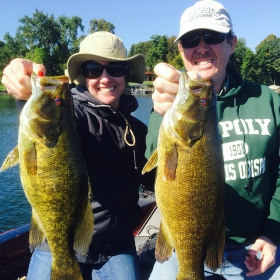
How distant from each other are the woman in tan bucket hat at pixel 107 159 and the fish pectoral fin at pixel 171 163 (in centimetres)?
95

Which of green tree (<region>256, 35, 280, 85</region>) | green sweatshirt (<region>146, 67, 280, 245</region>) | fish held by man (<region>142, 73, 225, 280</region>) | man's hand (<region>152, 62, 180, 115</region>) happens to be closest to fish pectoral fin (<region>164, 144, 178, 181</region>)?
fish held by man (<region>142, 73, 225, 280</region>)

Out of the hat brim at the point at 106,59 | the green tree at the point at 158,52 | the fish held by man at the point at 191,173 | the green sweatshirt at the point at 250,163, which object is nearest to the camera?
the fish held by man at the point at 191,173

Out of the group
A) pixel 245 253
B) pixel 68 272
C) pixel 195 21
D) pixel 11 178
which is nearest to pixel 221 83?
pixel 195 21

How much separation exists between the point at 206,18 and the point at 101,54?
1111 millimetres

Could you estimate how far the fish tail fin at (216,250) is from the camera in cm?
270

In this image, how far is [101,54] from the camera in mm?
3570

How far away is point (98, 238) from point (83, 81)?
5.66 feet

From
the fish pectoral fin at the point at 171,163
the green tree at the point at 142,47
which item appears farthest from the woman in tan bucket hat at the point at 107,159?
the green tree at the point at 142,47

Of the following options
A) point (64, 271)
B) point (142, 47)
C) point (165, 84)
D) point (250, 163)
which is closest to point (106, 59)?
point (165, 84)

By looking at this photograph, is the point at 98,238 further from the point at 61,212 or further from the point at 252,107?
the point at 252,107

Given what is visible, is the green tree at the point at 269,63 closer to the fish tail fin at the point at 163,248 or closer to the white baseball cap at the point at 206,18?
the white baseball cap at the point at 206,18

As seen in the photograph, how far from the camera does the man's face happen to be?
10.8 ft

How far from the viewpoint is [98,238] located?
11.2 feet

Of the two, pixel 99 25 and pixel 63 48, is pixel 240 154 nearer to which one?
pixel 63 48
